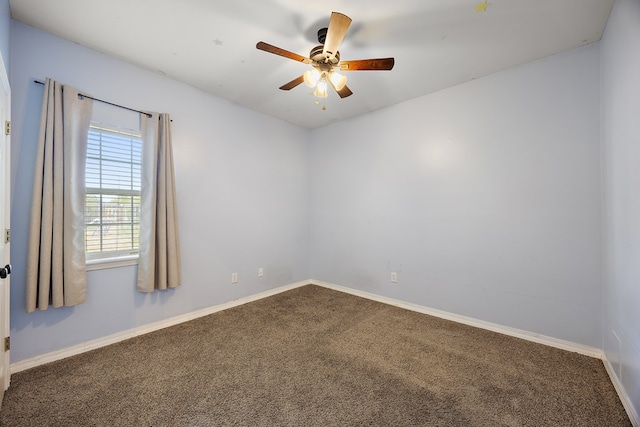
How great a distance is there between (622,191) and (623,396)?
1.31 metres

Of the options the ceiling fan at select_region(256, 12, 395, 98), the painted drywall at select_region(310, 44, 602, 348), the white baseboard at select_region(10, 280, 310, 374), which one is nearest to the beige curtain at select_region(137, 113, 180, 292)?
the white baseboard at select_region(10, 280, 310, 374)

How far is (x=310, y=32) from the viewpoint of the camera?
207 cm

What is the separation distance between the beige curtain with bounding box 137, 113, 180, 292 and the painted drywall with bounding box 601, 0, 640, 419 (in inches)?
139

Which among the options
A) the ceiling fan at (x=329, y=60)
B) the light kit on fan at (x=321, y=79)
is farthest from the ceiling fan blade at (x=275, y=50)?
the light kit on fan at (x=321, y=79)

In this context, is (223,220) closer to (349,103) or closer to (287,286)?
(287,286)

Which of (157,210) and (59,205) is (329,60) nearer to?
(157,210)

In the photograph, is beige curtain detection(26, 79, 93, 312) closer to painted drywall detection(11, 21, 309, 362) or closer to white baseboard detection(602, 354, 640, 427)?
painted drywall detection(11, 21, 309, 362)

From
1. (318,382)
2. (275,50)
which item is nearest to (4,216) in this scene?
(275,50)

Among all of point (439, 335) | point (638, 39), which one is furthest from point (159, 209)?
point (638, 39)

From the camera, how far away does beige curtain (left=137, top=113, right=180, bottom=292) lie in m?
2.52

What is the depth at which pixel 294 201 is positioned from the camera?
417 centimetres

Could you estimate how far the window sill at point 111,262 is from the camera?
2.28 m

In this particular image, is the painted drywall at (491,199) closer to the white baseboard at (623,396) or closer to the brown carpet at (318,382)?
the white baseboard at (623,396)

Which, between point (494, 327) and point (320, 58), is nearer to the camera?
point (320, 58)
